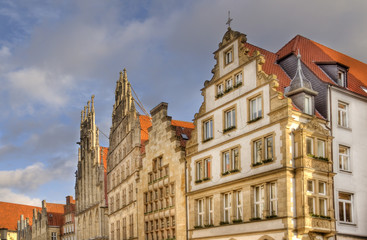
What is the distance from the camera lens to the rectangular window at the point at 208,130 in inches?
1446

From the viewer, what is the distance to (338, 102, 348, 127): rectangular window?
32.3 meters

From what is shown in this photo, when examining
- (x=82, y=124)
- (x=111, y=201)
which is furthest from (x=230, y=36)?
(x=82, y=124)

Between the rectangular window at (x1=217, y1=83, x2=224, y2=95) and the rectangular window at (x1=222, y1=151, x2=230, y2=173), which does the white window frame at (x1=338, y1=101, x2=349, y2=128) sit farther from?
the rectangular window at (x1=217, y1=83, x2=224, y2=95)

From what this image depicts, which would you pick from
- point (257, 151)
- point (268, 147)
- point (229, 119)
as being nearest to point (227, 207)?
point (257, 151)

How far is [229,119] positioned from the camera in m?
35.0

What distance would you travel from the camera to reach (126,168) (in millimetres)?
50031

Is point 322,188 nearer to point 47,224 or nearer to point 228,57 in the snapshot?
point 228,57

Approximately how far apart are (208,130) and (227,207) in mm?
5593

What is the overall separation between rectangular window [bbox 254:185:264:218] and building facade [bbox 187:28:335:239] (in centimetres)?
6

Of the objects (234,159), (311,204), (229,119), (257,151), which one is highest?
(229,119)

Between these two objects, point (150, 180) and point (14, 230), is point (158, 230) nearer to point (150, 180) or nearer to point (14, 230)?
point (150, 180)

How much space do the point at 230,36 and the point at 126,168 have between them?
19.1 meters

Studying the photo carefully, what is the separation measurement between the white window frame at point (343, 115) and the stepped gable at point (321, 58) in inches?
51.6

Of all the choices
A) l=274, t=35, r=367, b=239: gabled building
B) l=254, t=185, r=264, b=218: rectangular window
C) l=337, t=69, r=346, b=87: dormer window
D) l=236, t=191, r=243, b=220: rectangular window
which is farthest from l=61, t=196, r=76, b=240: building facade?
l=337, t=69, r=346, b=87: dormer window
